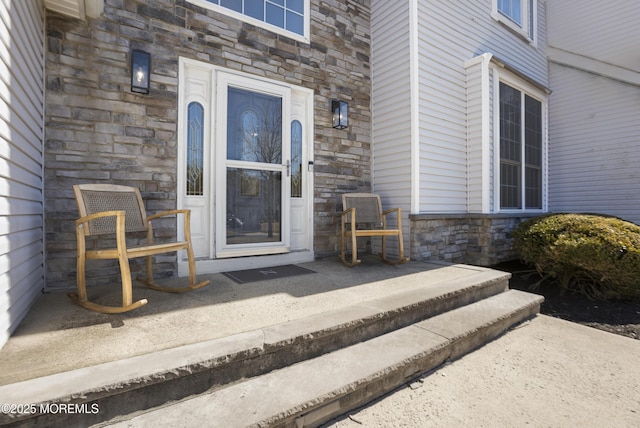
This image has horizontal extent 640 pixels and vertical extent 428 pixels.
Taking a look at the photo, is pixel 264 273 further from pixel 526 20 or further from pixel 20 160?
pixel 526 20

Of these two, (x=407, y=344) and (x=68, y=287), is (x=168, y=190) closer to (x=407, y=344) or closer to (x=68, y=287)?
(x=68, y=287)

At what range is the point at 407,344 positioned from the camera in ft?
5.78

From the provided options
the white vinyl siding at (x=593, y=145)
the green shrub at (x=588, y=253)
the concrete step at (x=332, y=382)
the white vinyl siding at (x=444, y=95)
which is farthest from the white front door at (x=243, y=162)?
the white vinyl siding at (x=593, y=145)

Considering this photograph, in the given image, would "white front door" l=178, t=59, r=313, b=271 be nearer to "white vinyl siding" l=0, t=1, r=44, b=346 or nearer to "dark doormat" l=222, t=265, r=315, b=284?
"dark doormat" l=222, t=265, r=315, b=284

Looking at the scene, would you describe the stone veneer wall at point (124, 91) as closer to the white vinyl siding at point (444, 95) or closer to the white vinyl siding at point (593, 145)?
the white vinyl siding at point (444, 95)

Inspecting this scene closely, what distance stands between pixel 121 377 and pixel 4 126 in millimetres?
1420

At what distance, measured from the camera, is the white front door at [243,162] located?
304cm

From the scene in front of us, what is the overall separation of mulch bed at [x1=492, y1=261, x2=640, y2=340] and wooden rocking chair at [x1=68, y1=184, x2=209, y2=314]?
130 inches

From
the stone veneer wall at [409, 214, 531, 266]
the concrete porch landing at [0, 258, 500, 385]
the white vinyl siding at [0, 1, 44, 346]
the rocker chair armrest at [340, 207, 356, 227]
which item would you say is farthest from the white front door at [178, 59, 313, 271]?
the stone veneer wall at [409, 214, 531, 266]

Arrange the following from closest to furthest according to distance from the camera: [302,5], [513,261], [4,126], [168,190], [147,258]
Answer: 1. [4,126]
2. [147,258]
3. [168,190]
4. [302,5]
5. [513,261]

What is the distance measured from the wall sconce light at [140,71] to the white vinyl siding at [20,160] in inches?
23.8

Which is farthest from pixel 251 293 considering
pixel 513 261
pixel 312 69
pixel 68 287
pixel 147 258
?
pixel 513 261

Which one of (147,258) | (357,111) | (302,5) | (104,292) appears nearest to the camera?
(104,292)

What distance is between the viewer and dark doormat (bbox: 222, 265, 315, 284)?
2842 millimetres
